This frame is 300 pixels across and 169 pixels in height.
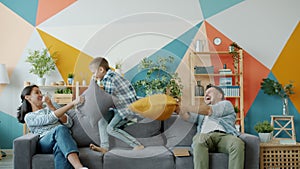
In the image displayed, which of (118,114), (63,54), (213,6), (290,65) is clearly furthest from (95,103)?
(290,65)

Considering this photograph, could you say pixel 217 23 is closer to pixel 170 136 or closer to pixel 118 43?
pixel 118 43

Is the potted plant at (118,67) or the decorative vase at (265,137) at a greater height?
the potted plant at (118,67)

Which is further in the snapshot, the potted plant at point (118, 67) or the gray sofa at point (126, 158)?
the potted plant at point (118, 67)

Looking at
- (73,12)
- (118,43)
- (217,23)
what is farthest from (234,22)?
(73,12)

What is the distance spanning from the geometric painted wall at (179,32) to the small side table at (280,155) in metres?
2.57

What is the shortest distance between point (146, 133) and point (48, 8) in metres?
3.33

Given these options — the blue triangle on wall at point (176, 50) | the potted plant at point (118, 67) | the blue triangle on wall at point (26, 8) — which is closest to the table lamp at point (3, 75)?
the blue triangle on wall at point (26, 8)

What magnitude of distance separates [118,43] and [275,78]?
263 cm

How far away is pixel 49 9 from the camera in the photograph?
5.82 metres

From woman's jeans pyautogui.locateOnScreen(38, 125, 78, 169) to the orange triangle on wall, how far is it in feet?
10.4

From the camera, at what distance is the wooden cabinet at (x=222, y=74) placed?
5.60 meters

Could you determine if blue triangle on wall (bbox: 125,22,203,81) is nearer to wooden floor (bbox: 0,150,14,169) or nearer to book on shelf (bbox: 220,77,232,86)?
book on shelf (bbox: 220,77,232,86)

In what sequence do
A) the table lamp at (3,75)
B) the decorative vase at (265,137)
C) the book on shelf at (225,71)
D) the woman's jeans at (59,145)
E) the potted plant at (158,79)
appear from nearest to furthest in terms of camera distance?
the woman's jeans at (59,145) < the decorative vase at (265,137) < the table lamp at (3,75) < the potted plant at (158,79) < the book on shelf at (225,71)

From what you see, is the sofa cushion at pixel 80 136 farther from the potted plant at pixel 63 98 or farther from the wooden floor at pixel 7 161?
the potted plant at pixel 63 98
